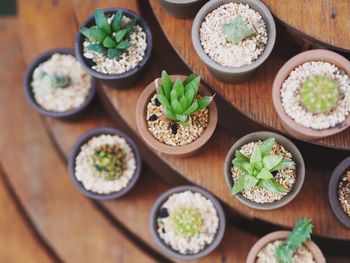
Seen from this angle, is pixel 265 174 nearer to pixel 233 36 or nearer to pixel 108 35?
pixel 233 36

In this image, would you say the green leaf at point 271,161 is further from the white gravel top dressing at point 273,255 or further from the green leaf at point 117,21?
the green leaf at point 117,21

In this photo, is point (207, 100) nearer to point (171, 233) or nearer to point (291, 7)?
point (291, 7)

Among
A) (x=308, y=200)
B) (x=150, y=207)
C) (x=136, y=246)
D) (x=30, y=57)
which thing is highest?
(x=30, y=57)

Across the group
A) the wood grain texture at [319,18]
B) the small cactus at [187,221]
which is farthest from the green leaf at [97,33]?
the small cactus at [187,221]

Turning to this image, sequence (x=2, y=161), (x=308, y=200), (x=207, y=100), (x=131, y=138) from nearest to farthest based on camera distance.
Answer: (x=207, y=100), (x=308, y=200), (x=131, y=138), (x=2, y=161)

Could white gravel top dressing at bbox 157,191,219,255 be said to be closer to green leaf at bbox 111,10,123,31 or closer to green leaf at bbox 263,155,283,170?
green leaf at bbox 263,155,283,170

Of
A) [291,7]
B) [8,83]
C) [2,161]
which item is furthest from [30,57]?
[291,7]

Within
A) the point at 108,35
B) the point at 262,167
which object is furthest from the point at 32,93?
the point at 262,167

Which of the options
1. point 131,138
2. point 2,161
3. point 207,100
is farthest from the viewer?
point 2,161

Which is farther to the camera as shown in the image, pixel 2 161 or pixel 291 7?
pixel 2 161
